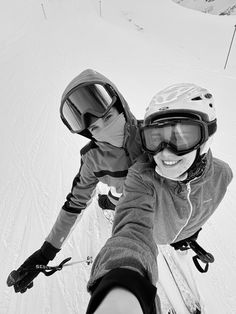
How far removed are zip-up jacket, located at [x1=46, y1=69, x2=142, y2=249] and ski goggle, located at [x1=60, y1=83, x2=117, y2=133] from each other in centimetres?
4

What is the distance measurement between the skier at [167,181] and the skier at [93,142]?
0.29 metres

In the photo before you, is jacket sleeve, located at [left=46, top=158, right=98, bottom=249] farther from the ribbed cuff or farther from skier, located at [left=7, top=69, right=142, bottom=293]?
the ribbed cuff

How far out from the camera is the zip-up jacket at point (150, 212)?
94cm

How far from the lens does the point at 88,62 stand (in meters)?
11.6

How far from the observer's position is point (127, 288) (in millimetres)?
778

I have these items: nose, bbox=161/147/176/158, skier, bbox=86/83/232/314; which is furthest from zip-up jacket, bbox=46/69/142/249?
nose, bbox=161/147/176/158

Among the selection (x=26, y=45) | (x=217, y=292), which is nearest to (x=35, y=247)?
(x=217, y=292)

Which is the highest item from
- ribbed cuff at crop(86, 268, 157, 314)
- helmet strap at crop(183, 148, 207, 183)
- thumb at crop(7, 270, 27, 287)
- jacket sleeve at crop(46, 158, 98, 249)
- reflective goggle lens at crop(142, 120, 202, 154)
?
reflective goggle lens at crop(142, 120, 202, 154)

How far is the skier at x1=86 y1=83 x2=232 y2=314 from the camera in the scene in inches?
40.1

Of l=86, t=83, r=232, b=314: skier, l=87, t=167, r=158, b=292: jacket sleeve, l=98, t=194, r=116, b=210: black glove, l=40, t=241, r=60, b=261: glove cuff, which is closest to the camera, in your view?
l=87, t=167, r=158, b=292: jacket sleeve

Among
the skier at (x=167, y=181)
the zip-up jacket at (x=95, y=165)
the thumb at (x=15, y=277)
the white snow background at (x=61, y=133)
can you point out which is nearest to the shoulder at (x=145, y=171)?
the skier at (x=167, y=181)

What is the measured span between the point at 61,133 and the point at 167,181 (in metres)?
4.42

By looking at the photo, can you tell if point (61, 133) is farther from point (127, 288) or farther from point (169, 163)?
point (127, 288)

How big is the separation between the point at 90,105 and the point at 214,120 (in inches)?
32.5
